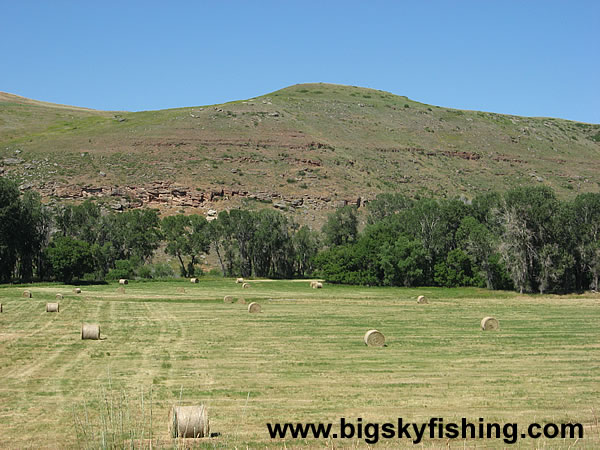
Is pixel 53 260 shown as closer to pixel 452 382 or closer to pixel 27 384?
pixel 27 384

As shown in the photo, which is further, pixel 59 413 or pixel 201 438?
pixel 59 413

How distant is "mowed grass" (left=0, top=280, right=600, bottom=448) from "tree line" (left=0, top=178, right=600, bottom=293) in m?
28.4

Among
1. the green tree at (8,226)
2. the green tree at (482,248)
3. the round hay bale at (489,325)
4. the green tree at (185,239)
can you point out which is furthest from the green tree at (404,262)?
the green tree at (8,226)

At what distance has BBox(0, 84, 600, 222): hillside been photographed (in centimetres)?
11038

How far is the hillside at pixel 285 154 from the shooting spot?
11038cm

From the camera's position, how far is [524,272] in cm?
6284

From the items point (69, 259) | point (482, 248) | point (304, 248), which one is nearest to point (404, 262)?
point (482, 248)

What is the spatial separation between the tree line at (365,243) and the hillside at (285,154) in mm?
16311

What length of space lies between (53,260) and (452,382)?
2367 inches

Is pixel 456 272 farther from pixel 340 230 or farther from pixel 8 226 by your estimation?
pixel 8 226

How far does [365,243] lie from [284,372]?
58.1 metres

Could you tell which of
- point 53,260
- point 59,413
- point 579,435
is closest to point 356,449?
point 579,435

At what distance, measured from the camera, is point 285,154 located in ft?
419

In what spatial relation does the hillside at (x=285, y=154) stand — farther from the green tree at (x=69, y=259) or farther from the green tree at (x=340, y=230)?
the green tree at (x=69, y=259)
